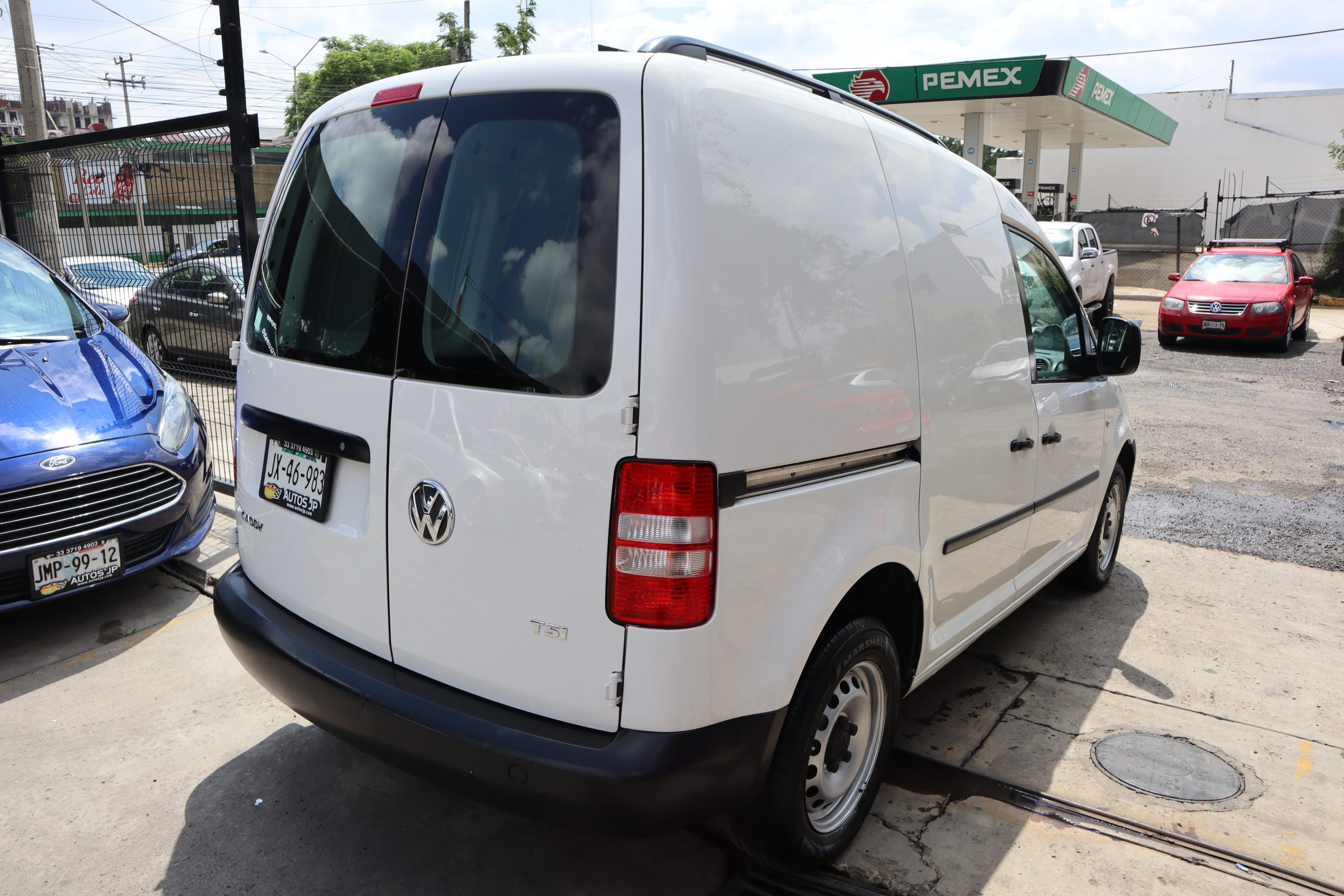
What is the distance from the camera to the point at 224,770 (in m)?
3.25

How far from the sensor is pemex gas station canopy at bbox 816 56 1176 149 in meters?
21.1

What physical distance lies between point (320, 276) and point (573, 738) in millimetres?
1476

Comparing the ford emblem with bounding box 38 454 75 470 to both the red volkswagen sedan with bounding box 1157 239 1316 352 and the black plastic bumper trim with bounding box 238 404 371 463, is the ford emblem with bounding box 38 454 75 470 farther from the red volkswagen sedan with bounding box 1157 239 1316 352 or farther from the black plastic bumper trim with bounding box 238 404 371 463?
the red volkswagen sedan with bounding box 1157 239 1316 352

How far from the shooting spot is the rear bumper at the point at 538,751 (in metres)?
2.12

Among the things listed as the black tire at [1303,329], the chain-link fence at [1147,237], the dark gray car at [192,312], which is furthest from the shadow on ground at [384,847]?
the chain-link fence at [1147,237]

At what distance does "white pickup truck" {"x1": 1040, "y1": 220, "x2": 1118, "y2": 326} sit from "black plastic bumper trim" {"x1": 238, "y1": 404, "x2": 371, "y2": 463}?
12.6m

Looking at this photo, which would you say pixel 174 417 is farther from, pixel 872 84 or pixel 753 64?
pixel 872 84

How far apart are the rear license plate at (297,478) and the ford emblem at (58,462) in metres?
1.76

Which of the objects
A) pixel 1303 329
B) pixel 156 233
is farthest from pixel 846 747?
pixel 1303 329

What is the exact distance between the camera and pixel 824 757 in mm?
2709

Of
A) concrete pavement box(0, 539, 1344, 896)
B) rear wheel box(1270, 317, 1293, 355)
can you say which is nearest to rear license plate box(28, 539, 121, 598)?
concrete pavement box(0, 539, 1344, 896)

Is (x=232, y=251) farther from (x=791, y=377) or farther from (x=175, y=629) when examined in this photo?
(x=791, y=377)

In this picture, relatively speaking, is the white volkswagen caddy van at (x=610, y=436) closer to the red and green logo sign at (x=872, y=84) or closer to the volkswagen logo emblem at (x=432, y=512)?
the volkswagen logo emblem at (x=432, y=512)

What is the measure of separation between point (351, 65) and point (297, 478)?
47804mm
